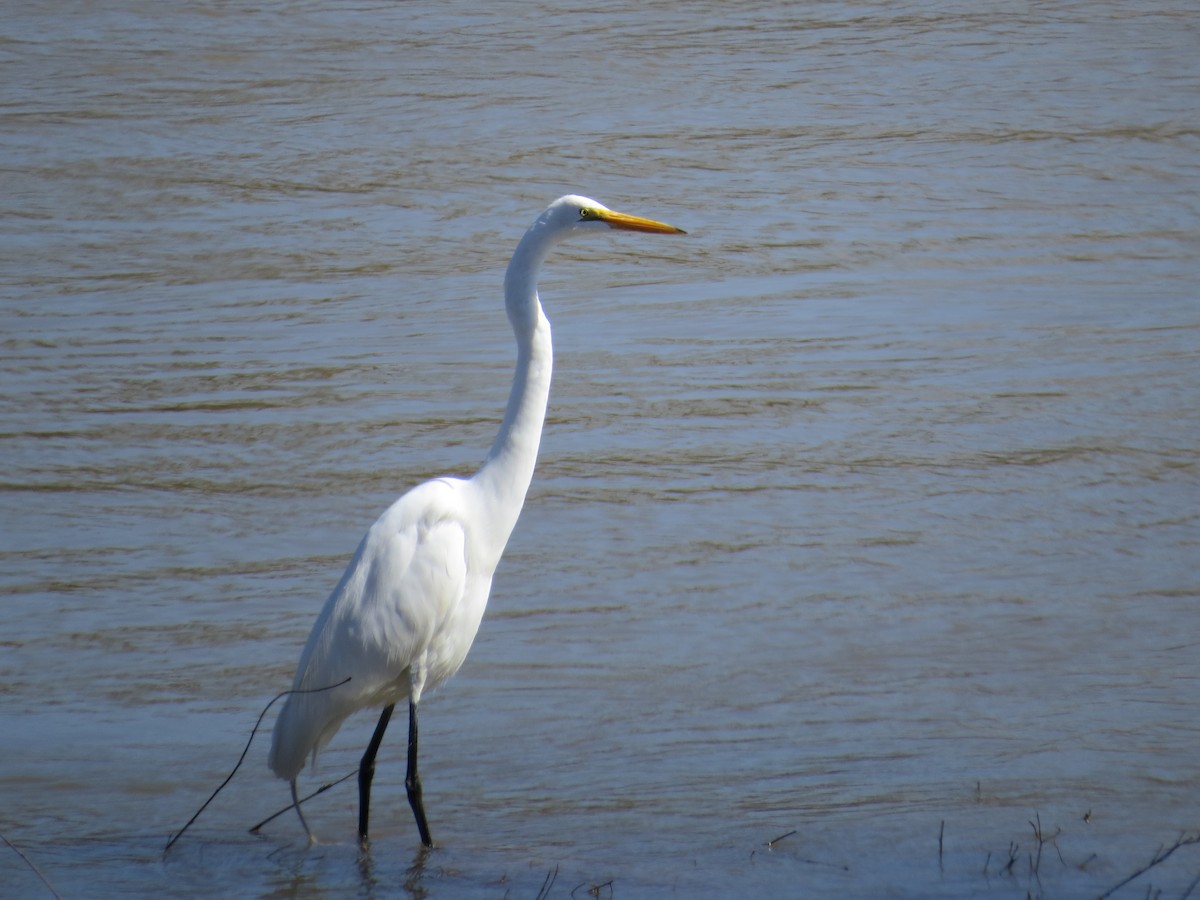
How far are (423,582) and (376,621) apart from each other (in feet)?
0.43

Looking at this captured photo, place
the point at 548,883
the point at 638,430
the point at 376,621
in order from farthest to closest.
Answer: the point at 638,430
the point at 376,621
the point at 548,883

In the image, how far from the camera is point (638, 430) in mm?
5770

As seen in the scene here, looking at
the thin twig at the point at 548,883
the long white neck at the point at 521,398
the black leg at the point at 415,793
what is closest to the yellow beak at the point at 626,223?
the long white neck at the point at 521,398

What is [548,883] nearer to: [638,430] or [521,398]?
[521,398]

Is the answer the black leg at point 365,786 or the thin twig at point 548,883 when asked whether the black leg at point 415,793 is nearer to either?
the black leg at point 365,786

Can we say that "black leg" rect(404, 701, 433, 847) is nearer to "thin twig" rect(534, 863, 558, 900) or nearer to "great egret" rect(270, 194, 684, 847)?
"great egret" rect(270, 194, 684, 847)

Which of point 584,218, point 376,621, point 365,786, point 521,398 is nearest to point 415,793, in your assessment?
point 365,786

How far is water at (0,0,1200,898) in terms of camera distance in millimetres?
3408

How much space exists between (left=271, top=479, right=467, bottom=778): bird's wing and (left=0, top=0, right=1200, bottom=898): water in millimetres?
295

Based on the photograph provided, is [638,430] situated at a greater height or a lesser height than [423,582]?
lesser

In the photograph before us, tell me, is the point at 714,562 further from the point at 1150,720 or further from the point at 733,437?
the point at 1150,720

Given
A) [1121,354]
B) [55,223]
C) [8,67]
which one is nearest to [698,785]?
[1121,354]

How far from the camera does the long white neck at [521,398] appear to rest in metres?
3.33

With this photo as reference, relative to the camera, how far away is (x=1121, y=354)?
6.18 m
